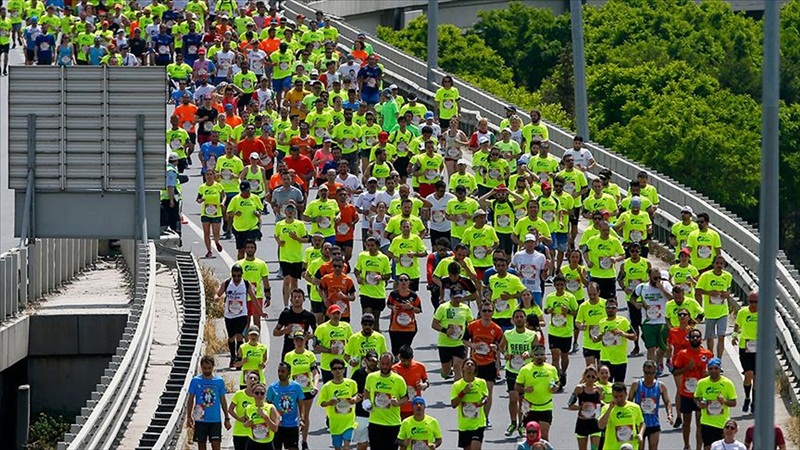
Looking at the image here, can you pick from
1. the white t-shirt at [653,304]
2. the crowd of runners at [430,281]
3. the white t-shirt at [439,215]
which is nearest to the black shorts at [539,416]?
the crowd of runners at [430,281]

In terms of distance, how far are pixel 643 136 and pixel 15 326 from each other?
41.6 metres

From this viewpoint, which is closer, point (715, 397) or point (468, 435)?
point (468, 435)

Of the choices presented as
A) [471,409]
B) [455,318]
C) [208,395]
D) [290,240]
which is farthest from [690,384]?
[290,240]

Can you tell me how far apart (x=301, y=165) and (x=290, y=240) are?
5593mm

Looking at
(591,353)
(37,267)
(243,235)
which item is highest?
(591,353)

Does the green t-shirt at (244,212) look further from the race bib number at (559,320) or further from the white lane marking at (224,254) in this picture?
the race bib number at (559,320)

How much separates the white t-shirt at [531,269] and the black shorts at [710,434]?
4.72 metres

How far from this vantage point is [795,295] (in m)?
31.2

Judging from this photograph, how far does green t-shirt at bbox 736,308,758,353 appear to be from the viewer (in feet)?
89.4

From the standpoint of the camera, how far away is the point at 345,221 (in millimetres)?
32625

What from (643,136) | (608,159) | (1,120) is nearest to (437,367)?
(608,159)

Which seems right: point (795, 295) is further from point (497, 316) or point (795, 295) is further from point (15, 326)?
point (15, 326)

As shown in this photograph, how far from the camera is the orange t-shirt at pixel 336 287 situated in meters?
28.4

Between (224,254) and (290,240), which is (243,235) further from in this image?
(224,254)
